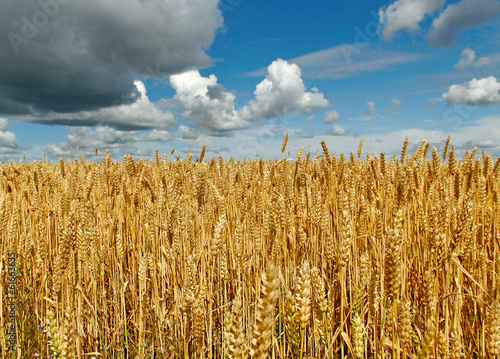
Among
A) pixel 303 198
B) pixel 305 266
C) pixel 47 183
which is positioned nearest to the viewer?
pixel 305 266

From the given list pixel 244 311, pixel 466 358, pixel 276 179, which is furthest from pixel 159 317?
pixel 276 179

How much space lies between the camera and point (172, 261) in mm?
1584

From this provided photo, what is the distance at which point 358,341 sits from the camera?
1.08 m

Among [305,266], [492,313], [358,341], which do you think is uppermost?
[305,266]

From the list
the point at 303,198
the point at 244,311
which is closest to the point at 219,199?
the point at 244,311

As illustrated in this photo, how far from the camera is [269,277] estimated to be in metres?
0.58

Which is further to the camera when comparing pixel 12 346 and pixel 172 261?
pixel 172 261

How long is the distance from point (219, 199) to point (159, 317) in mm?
765

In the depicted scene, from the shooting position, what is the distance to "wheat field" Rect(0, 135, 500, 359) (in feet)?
3.35

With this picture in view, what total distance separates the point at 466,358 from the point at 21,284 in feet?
8.07

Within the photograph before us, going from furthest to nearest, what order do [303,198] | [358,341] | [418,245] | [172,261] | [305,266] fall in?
1. [303,198]
2. [418,245]
3. [172,261]
4. [358,341]
5. [305,266]

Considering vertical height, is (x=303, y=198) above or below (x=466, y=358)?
above

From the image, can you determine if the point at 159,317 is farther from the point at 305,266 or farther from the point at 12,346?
the point at 305,266

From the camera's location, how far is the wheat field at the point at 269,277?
1022 millimetres
